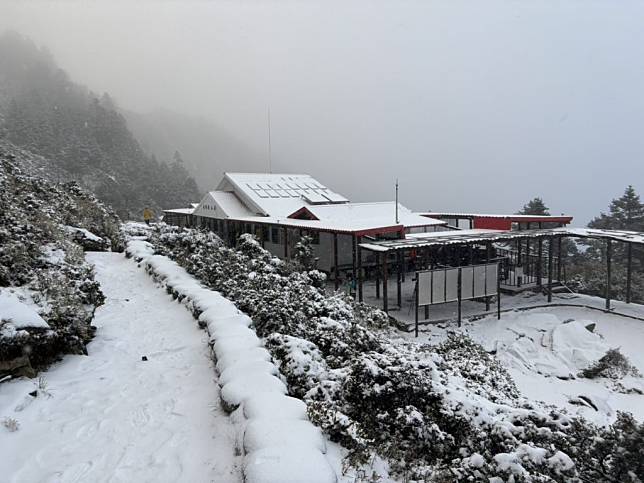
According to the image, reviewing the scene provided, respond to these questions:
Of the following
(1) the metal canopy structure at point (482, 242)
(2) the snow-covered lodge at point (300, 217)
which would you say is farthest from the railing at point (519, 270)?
(2) the snow-covered lodge at point (300, 217)

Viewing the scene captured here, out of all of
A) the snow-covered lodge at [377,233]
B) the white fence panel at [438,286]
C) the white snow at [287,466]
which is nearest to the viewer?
the white snow at [287,466]

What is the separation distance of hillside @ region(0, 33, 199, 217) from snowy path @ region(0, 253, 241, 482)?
46155 millimetres

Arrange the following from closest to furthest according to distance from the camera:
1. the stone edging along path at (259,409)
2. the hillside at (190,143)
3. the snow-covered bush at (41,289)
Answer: the stone edging along path at (259,409) → the snow-covered bush at (41,289) → the hillside at (190,143)

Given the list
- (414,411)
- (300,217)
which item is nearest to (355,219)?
(300,217)

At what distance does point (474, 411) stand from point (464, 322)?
458 inches

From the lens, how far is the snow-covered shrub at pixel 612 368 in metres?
12.7

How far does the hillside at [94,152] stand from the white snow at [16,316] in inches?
1828

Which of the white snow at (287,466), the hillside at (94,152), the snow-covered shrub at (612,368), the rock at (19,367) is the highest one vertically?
the hillside at (94,152)

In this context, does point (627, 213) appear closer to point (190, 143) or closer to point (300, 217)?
point (300, 217)

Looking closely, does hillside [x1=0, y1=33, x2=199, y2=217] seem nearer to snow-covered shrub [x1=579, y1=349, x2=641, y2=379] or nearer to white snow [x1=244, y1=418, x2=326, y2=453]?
snow-covered shrub [x1=579, y1=349, x2=641, y2=379]

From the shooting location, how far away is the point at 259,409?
4.75 meters

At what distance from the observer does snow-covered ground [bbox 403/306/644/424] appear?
1101 centimetres

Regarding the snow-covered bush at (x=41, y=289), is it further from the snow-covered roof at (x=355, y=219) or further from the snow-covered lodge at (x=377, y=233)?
the snow-covered roof at (x=355, y=219)

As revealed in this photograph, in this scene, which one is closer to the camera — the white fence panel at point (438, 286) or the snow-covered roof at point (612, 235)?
the white fence panel at point (438, 286)
